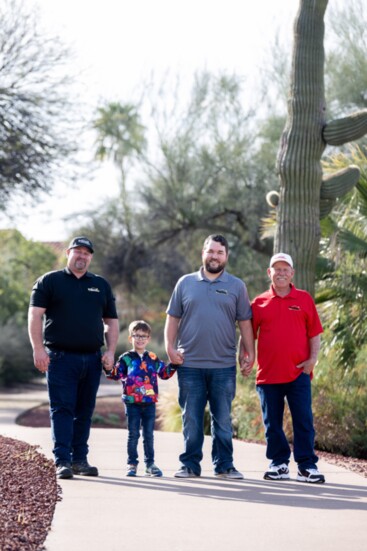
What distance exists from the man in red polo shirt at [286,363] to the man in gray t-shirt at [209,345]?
0.52 ft

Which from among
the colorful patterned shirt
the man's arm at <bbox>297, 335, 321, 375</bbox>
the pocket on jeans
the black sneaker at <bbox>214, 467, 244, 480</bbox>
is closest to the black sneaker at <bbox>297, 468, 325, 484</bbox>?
the black sneaker at <bbox>214, 467, 244, 480</bbox>

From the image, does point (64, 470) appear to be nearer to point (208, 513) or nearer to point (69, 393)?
point (69, 393)

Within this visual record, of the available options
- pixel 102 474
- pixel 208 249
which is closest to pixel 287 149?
pixel 208 249

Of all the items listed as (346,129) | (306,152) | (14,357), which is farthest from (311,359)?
(14,357)

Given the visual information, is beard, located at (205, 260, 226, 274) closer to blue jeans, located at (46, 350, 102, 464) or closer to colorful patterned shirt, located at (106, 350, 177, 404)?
colorful patterned shirt, located at (106, 350, 177, 404)

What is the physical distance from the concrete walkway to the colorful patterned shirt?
65 centimetres

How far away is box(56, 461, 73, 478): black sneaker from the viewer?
8.27 m

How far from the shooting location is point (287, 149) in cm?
1258

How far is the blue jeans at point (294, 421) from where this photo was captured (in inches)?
337

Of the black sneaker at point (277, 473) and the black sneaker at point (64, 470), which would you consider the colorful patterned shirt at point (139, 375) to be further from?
the black sneaker at point (277, 473)

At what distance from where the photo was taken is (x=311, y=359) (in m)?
8.55

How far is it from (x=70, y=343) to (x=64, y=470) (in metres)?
0.99

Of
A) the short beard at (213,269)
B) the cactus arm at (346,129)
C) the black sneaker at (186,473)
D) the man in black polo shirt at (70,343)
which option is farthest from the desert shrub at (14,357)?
the short beard at (213,269)

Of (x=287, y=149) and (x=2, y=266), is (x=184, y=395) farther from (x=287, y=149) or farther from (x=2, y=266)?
(x=2, y=266)
